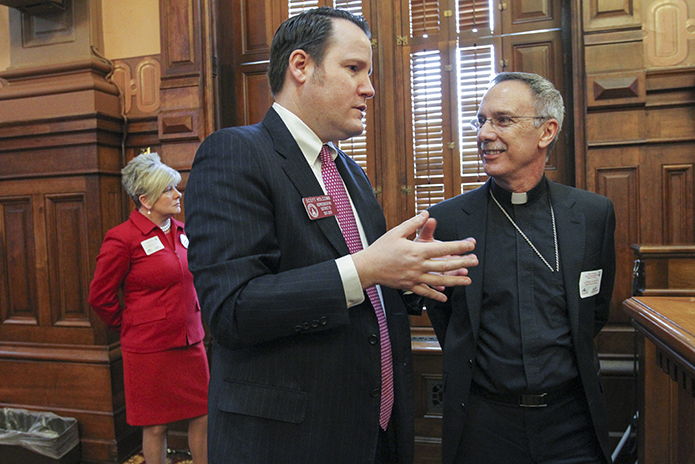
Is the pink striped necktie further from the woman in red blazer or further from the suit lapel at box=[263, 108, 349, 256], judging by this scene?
the woman in red blazer

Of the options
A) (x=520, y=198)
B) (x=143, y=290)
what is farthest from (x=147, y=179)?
(x=520, y=198)

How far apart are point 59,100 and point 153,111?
1.93ft

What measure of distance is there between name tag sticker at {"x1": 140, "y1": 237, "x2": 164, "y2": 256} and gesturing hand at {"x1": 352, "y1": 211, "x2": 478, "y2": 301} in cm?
183

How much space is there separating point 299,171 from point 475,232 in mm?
802

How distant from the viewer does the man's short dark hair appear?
4.07ft

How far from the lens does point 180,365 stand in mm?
2516

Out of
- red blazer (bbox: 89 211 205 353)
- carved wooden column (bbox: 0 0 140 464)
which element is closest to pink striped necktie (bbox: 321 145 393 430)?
red blazer (bbox: 89 211 205 353)

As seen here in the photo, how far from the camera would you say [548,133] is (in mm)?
1772

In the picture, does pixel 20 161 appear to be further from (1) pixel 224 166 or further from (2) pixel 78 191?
(1) pixel 224 166

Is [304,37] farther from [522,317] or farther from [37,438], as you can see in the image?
[37,438]

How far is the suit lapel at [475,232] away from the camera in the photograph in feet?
5.20

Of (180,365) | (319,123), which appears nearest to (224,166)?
(319,123)

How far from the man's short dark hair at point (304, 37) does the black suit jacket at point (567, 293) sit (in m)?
0.77

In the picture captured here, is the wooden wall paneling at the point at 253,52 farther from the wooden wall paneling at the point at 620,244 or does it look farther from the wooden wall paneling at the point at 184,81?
the wooden wall paneling at the point at 620,244
